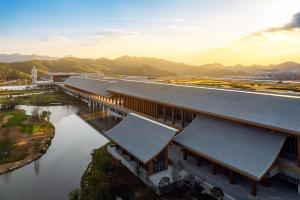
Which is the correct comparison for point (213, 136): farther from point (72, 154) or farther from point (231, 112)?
point (72, 154)

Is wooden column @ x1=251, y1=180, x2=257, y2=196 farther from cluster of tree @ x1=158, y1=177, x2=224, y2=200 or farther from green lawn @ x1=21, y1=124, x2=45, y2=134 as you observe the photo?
green lawn @ x1=21, y1=124, x2=45, y2=134

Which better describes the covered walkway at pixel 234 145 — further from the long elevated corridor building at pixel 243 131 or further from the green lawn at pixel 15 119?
the green lawn at pixel 15 119

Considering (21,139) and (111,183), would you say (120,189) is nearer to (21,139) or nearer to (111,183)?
(111,183)

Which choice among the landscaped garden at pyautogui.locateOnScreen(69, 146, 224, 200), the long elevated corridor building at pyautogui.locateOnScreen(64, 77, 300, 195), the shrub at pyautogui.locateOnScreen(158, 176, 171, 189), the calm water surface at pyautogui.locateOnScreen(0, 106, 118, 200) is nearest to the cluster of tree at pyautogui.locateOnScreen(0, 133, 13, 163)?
the calm water surface at pyautogui.locateOnScreen(0, 106, 118, 200)

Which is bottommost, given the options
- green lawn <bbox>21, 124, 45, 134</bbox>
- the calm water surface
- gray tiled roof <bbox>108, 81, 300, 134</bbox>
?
the calm water surface

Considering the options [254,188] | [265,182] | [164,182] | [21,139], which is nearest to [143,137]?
[164,182]

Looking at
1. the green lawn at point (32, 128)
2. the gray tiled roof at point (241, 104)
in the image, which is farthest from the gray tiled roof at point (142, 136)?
the green lawn at point (32, 128)
